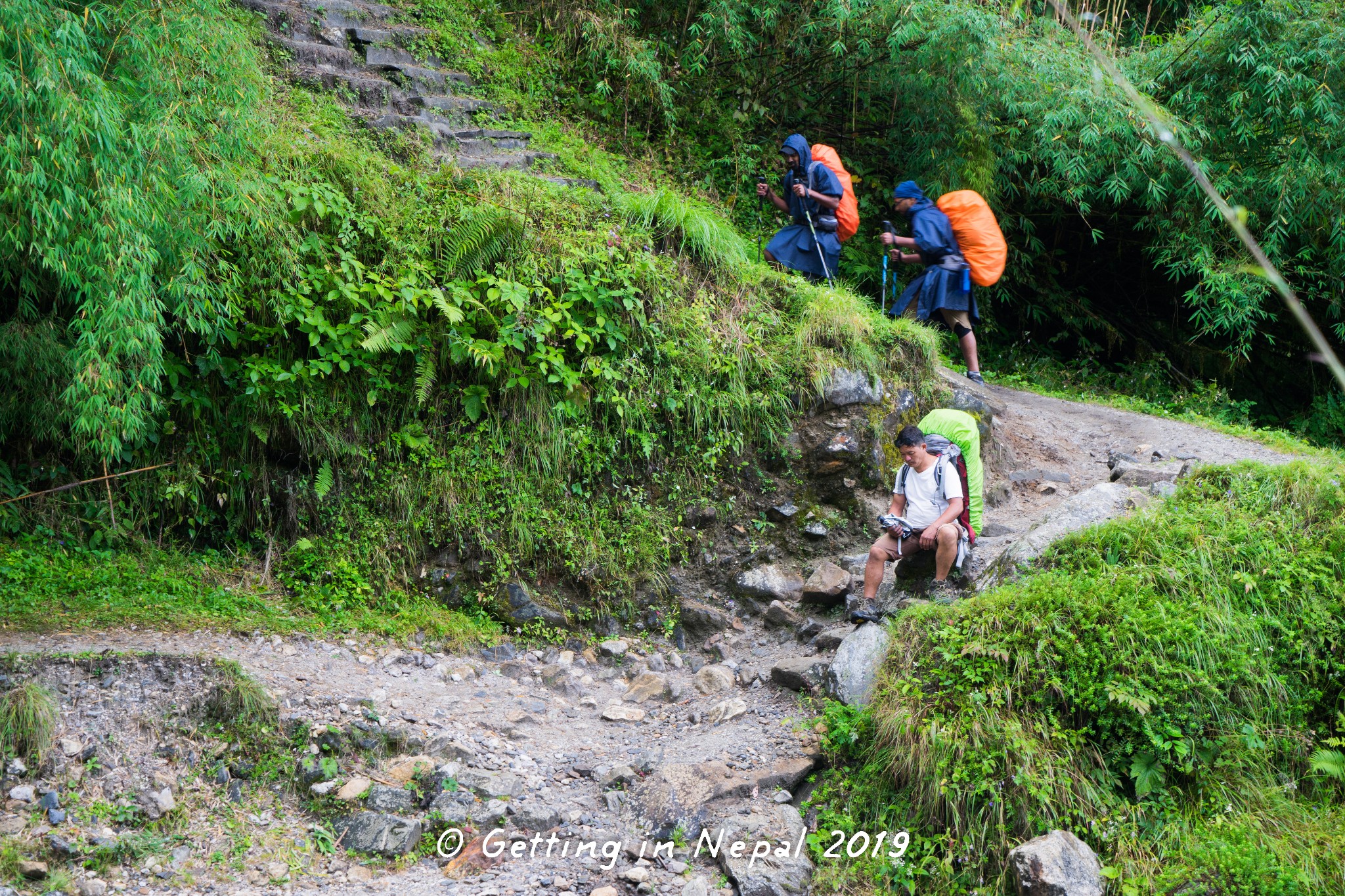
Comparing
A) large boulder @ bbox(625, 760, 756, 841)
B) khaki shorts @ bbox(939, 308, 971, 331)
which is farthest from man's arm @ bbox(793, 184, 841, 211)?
large boulder @ bbox(625, 760, 756, 841)

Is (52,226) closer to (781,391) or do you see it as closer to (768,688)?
(768,688)

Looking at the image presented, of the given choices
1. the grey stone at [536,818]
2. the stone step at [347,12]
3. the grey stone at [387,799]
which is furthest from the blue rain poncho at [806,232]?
the grey stone at [387,799]

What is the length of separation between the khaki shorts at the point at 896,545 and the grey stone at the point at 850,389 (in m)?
1.80

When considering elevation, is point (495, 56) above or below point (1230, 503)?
above

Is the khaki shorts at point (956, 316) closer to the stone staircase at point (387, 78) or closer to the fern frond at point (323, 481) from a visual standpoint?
the stone staircase at point (387, 78)

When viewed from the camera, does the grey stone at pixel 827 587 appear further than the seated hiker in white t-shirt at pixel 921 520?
Yes

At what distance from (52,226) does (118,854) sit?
2683 mm

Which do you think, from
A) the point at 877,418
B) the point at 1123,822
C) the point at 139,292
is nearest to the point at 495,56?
the point at 877,418

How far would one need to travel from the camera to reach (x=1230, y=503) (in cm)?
555

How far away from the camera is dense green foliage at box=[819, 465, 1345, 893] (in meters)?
4.16

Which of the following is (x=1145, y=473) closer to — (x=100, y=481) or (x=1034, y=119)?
(x=1034, y=119)

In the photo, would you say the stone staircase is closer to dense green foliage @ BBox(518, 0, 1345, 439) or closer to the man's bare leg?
dense green foliage @ BBox(518, 0, 1345, 439)

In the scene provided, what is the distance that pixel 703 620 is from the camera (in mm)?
6508

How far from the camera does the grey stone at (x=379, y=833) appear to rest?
4.23m
